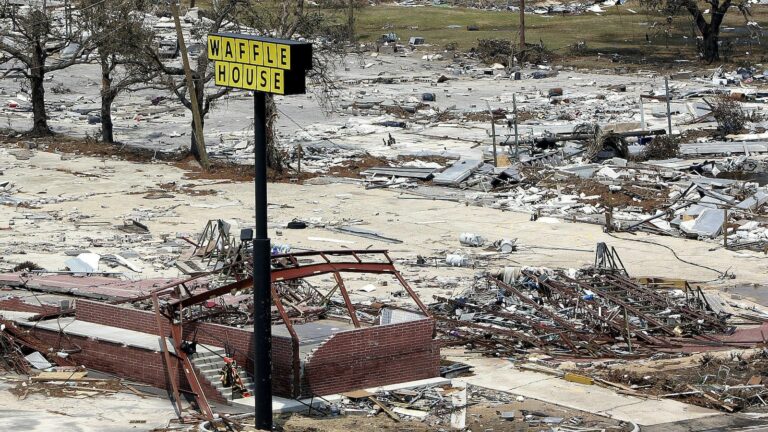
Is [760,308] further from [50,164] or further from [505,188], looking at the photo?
[50,164]

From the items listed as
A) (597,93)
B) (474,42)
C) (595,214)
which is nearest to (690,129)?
(597,93)

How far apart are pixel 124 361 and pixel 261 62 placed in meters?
4.92

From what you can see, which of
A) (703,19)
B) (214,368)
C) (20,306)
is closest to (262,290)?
(214,368)

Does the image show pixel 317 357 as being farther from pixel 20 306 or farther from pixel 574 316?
pixel 20 306

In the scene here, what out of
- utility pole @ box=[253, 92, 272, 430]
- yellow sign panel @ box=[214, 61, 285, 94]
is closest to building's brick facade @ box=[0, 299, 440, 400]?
utility pole @ box=[253, 92, 272, 430]

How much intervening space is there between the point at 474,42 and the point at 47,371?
51.6 metres

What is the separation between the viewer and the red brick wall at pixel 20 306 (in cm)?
1956

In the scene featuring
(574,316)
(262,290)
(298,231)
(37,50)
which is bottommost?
(298,231)

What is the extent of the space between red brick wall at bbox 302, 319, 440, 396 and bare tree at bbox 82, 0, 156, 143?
66.2 feet

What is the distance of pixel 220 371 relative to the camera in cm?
1630

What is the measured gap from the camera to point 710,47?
59.2 meters

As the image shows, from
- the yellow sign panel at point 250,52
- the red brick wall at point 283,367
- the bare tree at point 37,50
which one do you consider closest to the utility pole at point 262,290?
the yellow sign panel at point 250,52

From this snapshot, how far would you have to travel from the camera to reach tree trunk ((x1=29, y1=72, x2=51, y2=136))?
132ft

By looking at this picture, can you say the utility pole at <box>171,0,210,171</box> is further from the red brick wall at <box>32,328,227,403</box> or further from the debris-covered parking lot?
the red brick wall at <box>32,328,227,403</box>
